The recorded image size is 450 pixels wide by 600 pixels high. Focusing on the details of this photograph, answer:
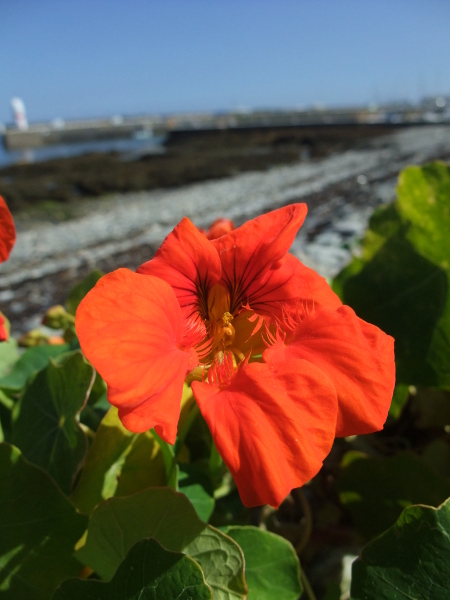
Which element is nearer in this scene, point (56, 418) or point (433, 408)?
point (56, 418)

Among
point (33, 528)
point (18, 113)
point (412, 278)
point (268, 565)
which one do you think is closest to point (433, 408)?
point (412, 278)

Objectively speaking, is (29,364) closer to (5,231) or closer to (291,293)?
(5,231)

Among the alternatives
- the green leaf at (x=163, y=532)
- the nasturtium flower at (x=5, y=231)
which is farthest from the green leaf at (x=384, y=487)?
the nasturtium flower at (x=5, y=231)

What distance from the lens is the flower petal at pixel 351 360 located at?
450mm

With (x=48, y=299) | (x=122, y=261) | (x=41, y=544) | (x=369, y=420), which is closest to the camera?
(x=369, y=420)

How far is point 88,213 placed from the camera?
7.99 m

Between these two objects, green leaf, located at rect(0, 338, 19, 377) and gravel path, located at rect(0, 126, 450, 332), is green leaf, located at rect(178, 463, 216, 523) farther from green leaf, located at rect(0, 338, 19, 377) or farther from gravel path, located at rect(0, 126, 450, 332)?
gravel path, located at rect(0, 126, 450, 332)

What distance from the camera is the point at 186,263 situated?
53 cm

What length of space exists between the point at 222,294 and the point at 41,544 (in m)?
0.34

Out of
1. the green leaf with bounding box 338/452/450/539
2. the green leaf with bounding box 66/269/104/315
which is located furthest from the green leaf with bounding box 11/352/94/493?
the green leaf with bounding box 338/452/450/539

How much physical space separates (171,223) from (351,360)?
5.31 m

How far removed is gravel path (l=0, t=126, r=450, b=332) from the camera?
10.0 ft

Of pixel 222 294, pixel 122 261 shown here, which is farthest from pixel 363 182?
pixel 222 294

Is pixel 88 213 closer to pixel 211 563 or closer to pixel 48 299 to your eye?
pixel 48 299
